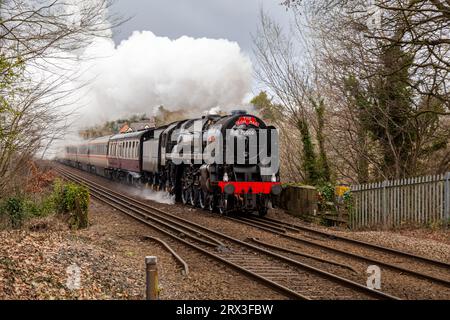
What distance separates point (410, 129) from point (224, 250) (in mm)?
8989

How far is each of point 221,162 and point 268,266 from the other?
321 inches

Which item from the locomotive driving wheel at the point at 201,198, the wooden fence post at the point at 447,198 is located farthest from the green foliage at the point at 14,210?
the wooden fence post at the point at 447,198

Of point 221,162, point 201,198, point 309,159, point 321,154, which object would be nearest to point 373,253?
point 221,162

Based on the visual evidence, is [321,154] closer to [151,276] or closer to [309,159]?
[309,159]

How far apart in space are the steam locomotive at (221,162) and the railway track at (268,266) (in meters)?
2.31

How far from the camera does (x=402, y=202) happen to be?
14555mm

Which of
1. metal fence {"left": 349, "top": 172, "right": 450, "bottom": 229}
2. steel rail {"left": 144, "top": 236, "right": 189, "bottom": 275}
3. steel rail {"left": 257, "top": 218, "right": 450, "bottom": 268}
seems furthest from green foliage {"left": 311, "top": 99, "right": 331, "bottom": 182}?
steel rail {"left": 144, "top": 236, "right": 189, "bottom": 275}

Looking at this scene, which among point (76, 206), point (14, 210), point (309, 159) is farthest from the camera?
point (309, 159)

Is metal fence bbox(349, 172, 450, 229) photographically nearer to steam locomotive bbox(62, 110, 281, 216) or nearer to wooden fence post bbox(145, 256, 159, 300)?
steam locomotive bbox(62, 110, 281, 216)

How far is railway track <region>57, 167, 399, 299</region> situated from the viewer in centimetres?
775

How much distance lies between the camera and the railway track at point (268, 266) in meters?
7.75
